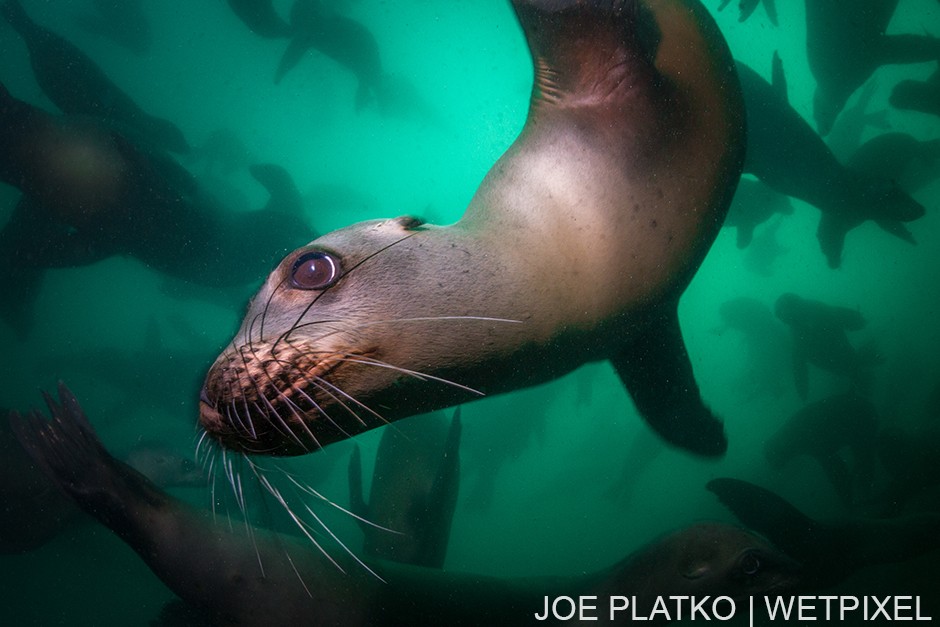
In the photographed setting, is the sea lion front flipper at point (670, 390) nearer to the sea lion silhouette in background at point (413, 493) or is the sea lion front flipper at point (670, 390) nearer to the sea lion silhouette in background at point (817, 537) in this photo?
the sea lion silhouette in background at point (817, 537)

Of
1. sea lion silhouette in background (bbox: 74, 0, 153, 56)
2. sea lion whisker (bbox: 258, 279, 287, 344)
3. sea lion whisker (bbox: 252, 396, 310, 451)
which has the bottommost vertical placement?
sea lion whisker (bbox: 252, 396, 310, 451)

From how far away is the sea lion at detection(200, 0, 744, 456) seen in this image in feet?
3.58

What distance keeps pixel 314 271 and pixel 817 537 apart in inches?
205

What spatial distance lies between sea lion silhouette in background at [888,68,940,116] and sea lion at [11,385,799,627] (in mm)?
8881

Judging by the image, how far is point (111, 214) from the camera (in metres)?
6.22

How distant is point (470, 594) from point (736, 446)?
72.5 ft

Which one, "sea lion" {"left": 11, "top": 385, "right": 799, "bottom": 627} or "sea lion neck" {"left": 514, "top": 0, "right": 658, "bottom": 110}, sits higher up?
"sea lion neck" {"left": 514, "top": 0, "right": 658, "bottom": 110}

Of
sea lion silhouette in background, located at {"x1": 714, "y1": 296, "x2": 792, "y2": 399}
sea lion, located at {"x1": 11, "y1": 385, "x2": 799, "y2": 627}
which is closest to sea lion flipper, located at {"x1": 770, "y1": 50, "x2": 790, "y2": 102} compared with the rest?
sea lion, located at {"x1": 11, "y1": 385, "x2": 799, "y2": 627}

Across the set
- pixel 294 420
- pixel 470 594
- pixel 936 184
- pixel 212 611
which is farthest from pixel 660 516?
pixel 294 420

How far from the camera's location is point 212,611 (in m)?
3.27

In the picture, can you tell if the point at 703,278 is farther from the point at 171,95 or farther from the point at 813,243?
the point at 171,95

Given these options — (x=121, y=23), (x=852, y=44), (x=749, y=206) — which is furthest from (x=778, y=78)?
(x=121, y=23)

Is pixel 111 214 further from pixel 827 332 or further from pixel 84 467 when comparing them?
pixel 827 332

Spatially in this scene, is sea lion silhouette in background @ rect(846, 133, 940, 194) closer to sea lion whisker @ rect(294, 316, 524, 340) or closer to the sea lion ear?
the sea lion ear
